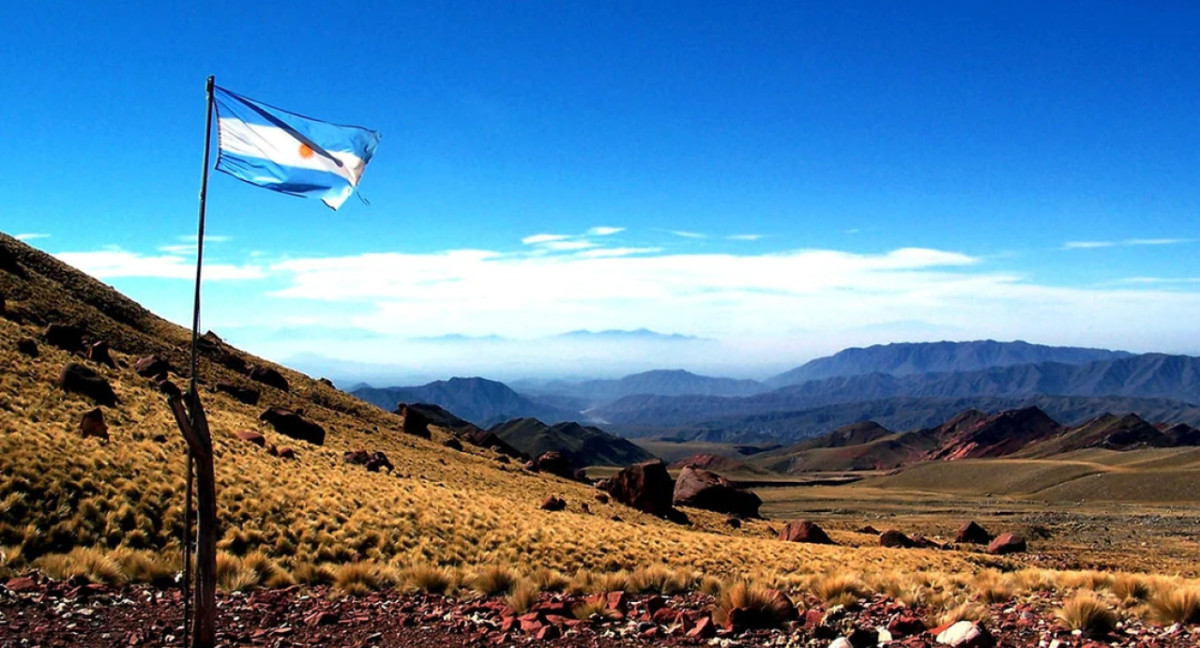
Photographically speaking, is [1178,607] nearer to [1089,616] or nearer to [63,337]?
[1089,616]

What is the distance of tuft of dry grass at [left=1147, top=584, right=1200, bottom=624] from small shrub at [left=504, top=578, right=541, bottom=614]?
10232mm

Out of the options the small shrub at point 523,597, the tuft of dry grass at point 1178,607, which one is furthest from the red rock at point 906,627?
the small shrub at point 523,597

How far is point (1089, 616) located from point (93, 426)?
1022 inches

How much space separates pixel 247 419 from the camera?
38.0 metres

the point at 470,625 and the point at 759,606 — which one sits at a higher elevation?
the point at 759,606

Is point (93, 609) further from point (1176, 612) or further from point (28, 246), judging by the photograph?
point (28, 246)

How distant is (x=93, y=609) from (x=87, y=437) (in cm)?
1262

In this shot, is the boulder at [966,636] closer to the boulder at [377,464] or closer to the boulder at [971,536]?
the boulder at [377,464]

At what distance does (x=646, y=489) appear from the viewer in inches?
1890

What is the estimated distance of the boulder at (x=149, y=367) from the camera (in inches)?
1571

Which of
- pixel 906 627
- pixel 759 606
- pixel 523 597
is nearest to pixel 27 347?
pixel 523 597

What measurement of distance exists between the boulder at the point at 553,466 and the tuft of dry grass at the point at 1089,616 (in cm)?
4950

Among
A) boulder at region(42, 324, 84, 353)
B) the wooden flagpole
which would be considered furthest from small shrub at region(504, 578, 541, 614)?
boulder at region(42, 324, 84, 353)

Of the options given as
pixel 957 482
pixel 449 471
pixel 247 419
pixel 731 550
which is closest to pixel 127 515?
pixel 731 550
